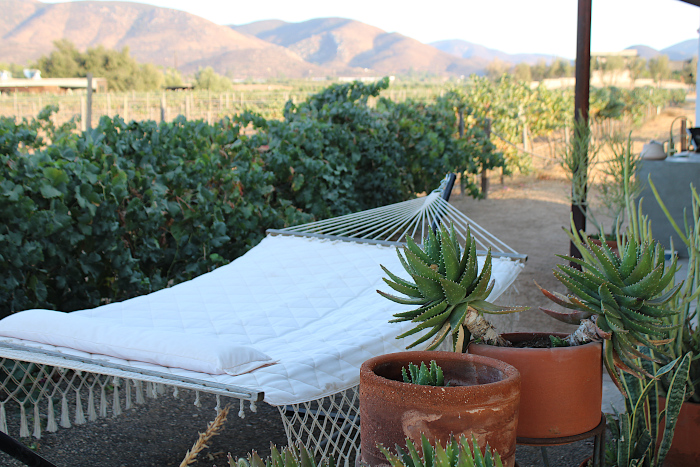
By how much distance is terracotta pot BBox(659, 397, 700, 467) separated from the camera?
4.71ft

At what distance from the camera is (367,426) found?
95cm

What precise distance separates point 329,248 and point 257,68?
8149 centimetres

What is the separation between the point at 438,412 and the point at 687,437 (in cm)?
93

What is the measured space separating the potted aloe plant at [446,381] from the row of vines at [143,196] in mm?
1558

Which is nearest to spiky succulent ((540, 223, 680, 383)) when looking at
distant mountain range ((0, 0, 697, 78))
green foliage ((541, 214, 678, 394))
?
green foliage ((541, 214, 678, 394))

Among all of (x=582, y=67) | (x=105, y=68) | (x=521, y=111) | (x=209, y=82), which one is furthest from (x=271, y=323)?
(x=105, y=68)

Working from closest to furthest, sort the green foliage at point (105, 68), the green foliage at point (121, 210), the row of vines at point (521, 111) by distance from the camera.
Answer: the green foliage at point (121, 210) < the row of vines at point (521, 111) < the green foliage at point (105, 68)

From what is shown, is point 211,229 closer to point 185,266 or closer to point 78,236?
point 185,266

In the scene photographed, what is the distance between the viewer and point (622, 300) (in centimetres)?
104

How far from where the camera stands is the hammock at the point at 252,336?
4.07 ft

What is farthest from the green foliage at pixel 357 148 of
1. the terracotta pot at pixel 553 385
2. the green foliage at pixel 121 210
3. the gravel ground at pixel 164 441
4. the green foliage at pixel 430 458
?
the green foliage at pixel 430 458

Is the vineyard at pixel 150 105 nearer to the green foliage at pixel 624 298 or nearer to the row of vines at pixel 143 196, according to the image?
the row of vines at pixel 143 196

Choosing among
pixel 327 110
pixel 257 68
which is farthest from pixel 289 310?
pixel 257 68

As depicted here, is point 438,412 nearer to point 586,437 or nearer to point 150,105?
point 586,437
